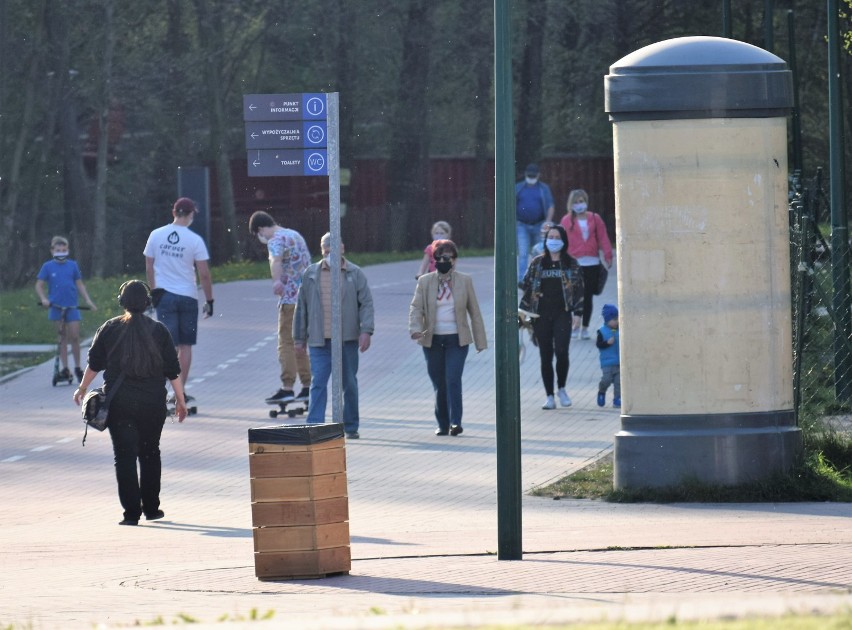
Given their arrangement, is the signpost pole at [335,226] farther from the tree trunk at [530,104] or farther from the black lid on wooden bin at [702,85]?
the tree trunk at [530,104]

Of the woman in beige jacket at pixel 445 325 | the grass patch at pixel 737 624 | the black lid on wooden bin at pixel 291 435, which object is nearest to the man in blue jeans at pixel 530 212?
the woman in beige jacket at pixel 445 325

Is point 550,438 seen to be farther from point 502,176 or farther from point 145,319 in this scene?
point 502,176

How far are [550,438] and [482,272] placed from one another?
59.6 feet

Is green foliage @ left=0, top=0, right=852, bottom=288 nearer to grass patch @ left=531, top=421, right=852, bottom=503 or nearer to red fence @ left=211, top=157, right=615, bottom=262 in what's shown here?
red fence @ left=211, top=157, right=615, bottom=262

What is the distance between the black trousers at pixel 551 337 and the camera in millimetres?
17000

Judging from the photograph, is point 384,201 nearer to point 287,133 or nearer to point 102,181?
point 102,181

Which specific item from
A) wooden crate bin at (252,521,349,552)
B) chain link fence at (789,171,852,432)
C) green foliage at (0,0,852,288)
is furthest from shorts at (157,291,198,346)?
green foliage at (0,0,852,288)

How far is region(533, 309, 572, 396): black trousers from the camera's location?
17.0 m

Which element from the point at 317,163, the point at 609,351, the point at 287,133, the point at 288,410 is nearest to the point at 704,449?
the point at 317,163

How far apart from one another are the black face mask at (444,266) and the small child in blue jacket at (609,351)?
5.25 ft

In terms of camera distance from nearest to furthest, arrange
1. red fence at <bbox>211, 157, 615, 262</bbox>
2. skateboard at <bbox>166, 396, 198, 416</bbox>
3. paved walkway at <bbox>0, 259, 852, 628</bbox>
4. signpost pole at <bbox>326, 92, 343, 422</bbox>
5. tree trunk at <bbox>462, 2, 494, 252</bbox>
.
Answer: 1. paved walkway at <bbox>0, 259, 852, 628</bbox>
2. signpost pole at <bbox>326, 92, 343, 422</bbox>
3. skateboard at <bbox>166, 396, 198, 416</bbox>
4. tree trunk at <bbox>462, 2, 494, 252</bbox>
5. red fence at <bbox>211, 157, 615, 262</bbox>

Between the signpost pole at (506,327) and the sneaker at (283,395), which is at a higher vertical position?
the signpost pole at (506,327)

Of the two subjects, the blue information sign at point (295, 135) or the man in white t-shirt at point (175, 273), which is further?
the man in white t-shirt at point (175, 273)

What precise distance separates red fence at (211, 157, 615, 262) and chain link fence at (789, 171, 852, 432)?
1042 inches
